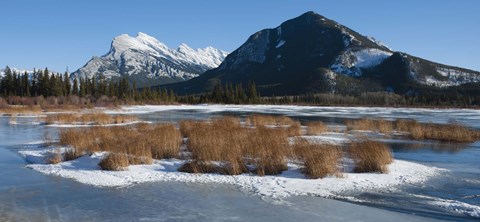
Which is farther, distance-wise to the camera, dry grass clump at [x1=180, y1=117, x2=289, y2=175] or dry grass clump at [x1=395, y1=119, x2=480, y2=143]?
dry grass clump at [x1=395, y1=119, x2=480, y2=143]

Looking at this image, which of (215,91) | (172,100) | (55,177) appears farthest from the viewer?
(215,91)

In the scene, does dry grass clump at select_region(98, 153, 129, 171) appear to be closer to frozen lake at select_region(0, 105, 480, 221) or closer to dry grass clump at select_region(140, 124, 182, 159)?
frozen lake at select_region(0, 105, 480, 221)

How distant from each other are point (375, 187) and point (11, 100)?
8387 cm

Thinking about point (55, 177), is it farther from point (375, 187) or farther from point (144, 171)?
point (375, 187)

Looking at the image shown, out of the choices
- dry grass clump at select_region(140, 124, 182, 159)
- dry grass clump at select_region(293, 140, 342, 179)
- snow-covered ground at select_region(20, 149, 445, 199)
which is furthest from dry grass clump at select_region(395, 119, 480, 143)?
dry grass clump at select_region(140, 124, 182, 159)

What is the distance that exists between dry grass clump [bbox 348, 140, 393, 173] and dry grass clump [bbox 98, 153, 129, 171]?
7.89 meters

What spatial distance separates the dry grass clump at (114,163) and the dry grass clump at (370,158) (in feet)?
25.9

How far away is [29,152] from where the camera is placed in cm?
1833

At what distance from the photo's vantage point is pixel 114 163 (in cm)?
1446

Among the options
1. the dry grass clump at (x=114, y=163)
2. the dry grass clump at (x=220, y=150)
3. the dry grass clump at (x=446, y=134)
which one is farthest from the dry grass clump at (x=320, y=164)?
the dry grass clump at (x=446, y=134)

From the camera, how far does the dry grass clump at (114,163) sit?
1445 cm

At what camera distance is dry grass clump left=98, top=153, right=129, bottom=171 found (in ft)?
Result: 47.4

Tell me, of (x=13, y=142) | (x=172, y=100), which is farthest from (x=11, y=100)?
(x=13, y=142)

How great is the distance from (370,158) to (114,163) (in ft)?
28.6
